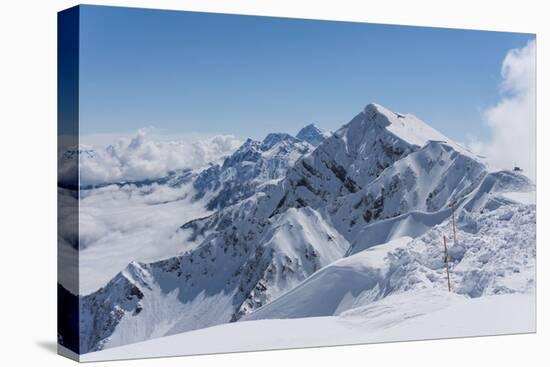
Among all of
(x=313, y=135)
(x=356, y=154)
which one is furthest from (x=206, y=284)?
(x=356, y=154)

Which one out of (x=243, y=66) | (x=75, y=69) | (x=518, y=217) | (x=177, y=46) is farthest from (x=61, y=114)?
(x=518, y=217)

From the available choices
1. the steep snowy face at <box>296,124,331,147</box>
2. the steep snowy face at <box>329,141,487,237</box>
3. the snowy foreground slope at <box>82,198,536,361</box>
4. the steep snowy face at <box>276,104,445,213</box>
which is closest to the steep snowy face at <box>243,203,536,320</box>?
the snowy foreground slope at <box>82,198,536,361</box>

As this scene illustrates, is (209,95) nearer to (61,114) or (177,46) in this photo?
(177,46)

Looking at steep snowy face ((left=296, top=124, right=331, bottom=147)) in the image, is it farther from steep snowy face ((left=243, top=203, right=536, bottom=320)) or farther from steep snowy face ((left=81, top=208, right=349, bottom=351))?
steep snowy face ((left=243, top=203, right=536, bottom=320))

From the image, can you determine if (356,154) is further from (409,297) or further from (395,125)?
(409,297)

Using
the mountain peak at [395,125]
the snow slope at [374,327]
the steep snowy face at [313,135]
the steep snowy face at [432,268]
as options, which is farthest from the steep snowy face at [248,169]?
the snow slope at [374,327]

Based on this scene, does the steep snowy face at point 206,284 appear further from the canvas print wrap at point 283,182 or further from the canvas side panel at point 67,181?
the canvas side panel at point 67,181
